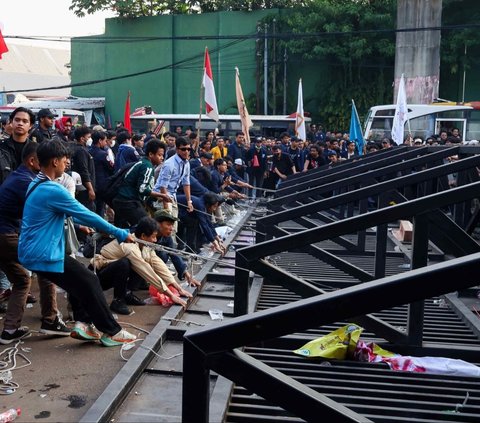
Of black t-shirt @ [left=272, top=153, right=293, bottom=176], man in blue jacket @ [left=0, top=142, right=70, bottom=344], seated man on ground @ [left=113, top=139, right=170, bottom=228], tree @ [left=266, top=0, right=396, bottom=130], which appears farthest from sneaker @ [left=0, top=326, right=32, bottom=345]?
tree @ [left=266, top=0, right=396, bottom=130]

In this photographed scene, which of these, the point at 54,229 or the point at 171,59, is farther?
the point at 171,59

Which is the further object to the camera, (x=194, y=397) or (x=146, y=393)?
(x=146, y=393)

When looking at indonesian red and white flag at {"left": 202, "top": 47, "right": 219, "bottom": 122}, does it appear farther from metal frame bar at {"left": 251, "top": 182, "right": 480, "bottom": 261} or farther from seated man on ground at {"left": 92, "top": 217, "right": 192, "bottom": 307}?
metal frame bar at {"left": 251, "top": 182, "right": 480, "bottom": 261}

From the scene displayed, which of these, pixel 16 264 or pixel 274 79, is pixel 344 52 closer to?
pixel 274 79

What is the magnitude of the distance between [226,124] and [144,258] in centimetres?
1715

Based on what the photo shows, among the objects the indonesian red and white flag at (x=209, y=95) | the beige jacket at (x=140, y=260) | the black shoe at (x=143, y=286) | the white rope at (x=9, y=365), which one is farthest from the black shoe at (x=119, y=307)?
the indonesian red and white flag at (x=209, y=95)

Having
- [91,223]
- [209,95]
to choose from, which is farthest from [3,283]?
[209,95]

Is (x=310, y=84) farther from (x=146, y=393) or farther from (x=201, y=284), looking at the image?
(x=146, y=393)

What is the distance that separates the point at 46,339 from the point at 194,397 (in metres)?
3.56

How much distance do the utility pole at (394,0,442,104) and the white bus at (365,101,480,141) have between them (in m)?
4.55

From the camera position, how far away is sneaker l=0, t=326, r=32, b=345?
16.9 feet

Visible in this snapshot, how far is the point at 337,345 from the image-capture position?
4.71 m

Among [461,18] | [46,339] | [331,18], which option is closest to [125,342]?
[46,339]

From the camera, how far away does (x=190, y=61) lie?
101 ft
